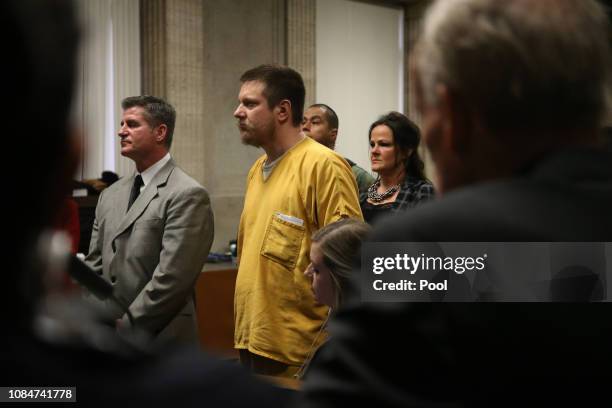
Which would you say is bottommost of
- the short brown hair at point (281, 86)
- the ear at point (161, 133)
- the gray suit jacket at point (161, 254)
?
the gray suit jacket at point (161, 254)

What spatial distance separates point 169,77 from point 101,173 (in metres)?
1.40

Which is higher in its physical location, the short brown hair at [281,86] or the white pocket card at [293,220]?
the short brown hair at [281,86]

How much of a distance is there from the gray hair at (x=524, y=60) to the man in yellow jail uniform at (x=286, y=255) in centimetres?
208

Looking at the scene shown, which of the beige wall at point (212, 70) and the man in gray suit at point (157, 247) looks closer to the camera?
the man in gray suit at point (157, 247)

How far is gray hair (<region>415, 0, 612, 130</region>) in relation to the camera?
0.95 meters

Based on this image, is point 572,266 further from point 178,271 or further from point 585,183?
point 178,271

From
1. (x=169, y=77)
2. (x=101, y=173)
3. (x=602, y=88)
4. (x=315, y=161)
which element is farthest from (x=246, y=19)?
(x=602, y=88)

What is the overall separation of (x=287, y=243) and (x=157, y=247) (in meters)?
0.66

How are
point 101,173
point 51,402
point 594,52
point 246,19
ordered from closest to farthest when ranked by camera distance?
point 51,402 < point 594,52 < point 101,173 < point 246,19

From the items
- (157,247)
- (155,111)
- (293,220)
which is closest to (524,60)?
(293,220)

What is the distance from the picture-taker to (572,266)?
999 millimetres

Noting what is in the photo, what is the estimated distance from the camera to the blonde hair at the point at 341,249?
101 inches

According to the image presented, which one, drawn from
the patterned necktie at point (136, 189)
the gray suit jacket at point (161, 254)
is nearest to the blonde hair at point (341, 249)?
the gray suit jacket at point (161, 254)

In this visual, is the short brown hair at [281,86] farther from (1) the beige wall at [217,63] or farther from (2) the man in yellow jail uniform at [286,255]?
(1) the beige wall at [217,63]
